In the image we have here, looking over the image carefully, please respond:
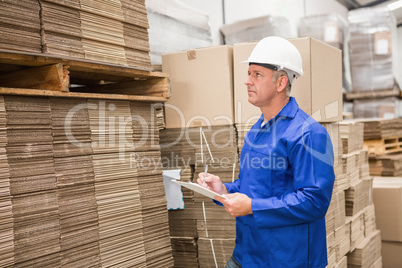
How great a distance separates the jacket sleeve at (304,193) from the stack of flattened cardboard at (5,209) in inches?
53.6

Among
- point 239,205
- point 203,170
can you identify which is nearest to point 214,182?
point 239,205

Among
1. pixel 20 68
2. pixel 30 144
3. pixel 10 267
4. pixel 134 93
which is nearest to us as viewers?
pixel 10 267

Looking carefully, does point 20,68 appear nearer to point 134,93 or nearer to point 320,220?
point 134,93

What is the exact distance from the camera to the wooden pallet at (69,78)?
7.63 ft

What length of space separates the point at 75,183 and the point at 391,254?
486 centimetres

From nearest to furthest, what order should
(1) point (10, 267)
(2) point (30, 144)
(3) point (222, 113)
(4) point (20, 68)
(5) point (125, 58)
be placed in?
1. (1) point (10, 267)
2. (2) point (30, 144)
3. (4) point (20, 68)
4. (5) point (125, 58)
5. (3) point (222, 113)

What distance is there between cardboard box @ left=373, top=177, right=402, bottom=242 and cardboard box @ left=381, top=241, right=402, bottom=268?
11 cm

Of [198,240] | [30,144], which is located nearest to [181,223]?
[198,240]

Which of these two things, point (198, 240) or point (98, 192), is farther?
point (198, 240)

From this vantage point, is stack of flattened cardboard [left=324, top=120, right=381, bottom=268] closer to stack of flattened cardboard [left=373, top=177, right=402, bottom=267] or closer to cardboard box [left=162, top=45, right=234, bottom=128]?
stack of flattened cardboard [left=373, top=177, right=402, bottom=267]

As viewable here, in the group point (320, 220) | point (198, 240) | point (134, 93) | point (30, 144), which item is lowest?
point (198, 240)

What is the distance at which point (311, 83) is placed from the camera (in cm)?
331

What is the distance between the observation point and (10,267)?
2.18 metres

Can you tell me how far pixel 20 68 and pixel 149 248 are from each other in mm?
1585
